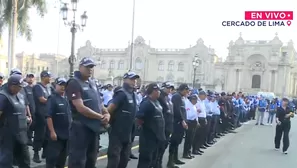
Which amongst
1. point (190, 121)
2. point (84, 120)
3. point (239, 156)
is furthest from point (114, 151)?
point (239, 156)

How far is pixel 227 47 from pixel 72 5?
74.4 m

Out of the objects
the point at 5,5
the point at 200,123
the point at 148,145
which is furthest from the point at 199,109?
the point at 5,5

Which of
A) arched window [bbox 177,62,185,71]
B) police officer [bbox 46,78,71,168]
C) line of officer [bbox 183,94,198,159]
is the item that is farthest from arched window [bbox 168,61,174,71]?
police officer [bbox 46,78,71,168]

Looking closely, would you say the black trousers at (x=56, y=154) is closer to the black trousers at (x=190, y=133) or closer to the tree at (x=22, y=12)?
the black trousers at (x=190, y=133)

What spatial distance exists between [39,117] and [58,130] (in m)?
1.88

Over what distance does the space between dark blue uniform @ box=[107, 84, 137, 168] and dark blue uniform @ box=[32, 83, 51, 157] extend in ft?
8.08

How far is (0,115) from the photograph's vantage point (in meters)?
5.04

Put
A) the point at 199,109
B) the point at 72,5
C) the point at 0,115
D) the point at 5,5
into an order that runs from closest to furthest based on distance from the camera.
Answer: the point at 0,115 < the point at 199,109 < the point at 72,5 < the point at 5,5

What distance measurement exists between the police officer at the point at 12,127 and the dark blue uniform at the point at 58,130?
1.70 ft

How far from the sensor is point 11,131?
16.7ft

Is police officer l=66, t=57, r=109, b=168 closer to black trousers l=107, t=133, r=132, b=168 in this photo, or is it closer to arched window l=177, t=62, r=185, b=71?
black trousers l=107, t=133, r=132, b=168

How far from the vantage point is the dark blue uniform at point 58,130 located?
574 cm

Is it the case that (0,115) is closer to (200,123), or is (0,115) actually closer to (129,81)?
(129,81)

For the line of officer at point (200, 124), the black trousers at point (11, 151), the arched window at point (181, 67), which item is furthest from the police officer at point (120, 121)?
the arched window at point (181, 67)
